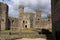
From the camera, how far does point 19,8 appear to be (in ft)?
128

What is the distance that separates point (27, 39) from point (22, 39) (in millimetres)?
239

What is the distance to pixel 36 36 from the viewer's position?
22.0ft

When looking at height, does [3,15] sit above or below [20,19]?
above

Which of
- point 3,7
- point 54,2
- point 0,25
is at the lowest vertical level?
point 0,25

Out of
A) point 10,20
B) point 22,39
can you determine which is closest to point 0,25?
point 10,20

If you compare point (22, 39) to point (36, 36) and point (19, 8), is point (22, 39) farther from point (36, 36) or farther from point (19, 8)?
point (19, 8)

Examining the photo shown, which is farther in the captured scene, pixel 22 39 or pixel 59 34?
pixel 22 39

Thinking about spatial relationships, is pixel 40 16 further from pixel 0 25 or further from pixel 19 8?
pixel 0 25

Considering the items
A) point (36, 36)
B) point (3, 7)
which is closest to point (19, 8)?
point (3, 7)

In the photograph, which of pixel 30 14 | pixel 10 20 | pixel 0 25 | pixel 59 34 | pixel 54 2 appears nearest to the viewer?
pixel 59 34

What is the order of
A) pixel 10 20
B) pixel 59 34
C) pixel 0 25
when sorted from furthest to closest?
pixel 10 20
pixel 0 25
pixel 59 34

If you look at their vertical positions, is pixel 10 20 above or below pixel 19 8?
below

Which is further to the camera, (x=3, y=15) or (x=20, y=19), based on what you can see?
(x=20, y=19)

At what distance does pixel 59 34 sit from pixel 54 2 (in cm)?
166
